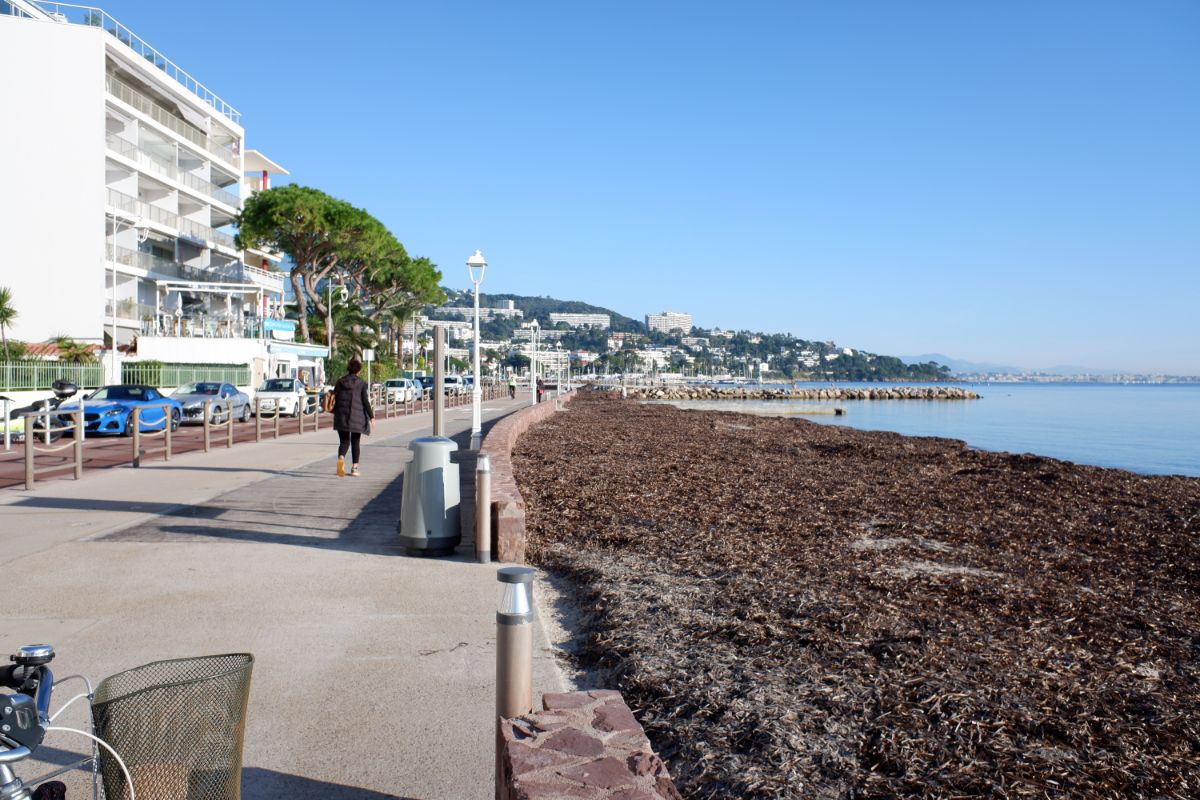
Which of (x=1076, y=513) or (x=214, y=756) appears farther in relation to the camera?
(x=1076, y=513)

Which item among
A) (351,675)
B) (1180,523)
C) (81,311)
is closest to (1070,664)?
(351,675)

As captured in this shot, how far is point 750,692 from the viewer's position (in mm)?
4887

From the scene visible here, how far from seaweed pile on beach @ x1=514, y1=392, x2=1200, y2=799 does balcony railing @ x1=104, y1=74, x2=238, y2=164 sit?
43.8m

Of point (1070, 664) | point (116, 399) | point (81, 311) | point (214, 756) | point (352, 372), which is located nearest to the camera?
point (214, 756)

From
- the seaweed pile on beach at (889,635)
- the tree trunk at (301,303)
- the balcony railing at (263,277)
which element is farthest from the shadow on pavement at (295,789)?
the balcony railing at (263,277)

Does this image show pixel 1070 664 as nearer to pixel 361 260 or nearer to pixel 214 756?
pixel 214 756

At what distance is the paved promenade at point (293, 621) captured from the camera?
14.3ft

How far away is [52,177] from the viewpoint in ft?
143

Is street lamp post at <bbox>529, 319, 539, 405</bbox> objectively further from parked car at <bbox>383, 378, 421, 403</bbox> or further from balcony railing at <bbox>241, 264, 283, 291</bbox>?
balcony railing at <bbox>241, 264, 283, 291</bbox>

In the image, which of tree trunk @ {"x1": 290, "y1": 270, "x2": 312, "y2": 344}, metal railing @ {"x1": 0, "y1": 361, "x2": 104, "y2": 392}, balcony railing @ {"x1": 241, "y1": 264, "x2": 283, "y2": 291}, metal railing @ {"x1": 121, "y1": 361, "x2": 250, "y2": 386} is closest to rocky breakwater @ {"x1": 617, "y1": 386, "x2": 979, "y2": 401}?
balcony railing @ {"x1": 241, "y1": 264, "x2": 283, "y2": 291}

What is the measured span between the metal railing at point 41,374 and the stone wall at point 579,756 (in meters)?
30.6

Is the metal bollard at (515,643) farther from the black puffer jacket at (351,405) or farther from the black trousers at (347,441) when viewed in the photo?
the black trousers at (347,441)

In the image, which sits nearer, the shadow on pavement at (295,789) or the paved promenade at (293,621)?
the shadow on pavement at (295,789)

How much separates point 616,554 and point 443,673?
11.6 ft
